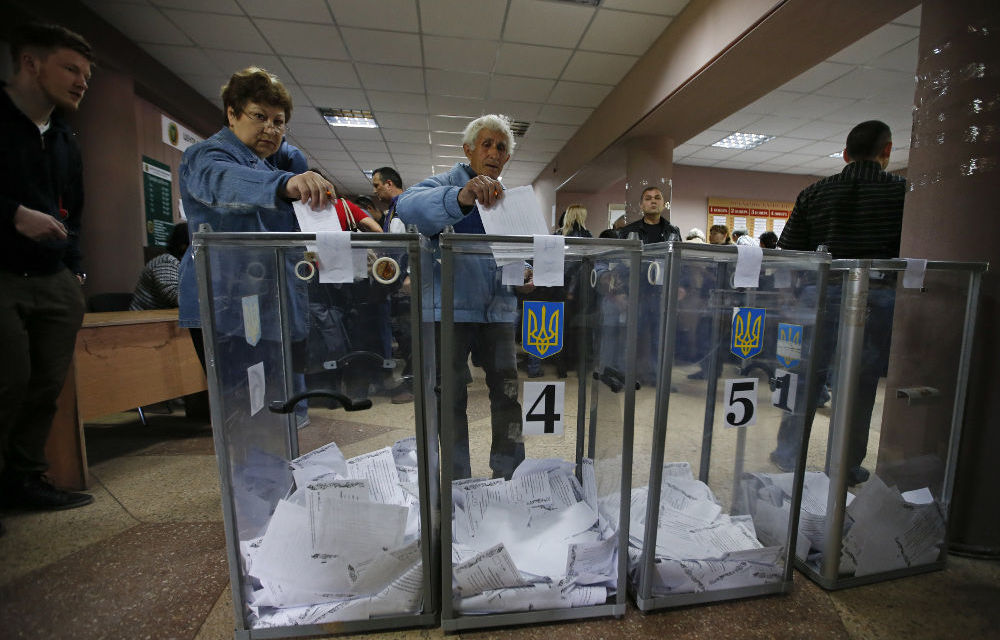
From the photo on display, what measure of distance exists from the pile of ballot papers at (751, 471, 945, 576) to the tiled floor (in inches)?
2.3

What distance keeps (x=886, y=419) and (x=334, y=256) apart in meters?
1.54

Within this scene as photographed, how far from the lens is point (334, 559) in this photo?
2.93 feet

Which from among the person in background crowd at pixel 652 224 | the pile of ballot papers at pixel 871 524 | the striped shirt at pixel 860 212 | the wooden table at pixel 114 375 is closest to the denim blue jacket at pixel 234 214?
the wooden table at pixel 114 375

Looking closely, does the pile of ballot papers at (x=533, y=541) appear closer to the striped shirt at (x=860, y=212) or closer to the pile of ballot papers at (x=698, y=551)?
the pile of ballot papers at (x=698, y=551)

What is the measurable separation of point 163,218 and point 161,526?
352cm

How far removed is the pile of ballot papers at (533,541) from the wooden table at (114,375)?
57.5 inches

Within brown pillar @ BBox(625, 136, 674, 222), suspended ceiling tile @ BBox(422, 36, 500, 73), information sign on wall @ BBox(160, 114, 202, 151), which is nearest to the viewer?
suspended ceiling tile @ BBox(422, 36, 500, 73)

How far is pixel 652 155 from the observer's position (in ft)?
14.5

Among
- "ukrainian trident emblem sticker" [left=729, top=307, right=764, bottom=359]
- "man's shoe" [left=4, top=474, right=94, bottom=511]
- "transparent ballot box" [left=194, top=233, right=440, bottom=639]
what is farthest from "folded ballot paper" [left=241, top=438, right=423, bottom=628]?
"man's shoe" [left=4, top=474, right=94, bottom=511]

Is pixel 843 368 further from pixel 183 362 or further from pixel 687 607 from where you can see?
pixel 183 362

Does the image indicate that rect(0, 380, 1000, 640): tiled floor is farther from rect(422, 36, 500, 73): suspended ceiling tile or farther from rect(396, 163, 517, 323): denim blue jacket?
rect(422, 36, 500, 73): suspended ceiling tile

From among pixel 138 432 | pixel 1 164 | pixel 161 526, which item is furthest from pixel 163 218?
pixel 161 526

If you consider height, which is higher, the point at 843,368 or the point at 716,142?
the point at 716,142

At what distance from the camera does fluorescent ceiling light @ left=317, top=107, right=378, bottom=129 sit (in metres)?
4.91
